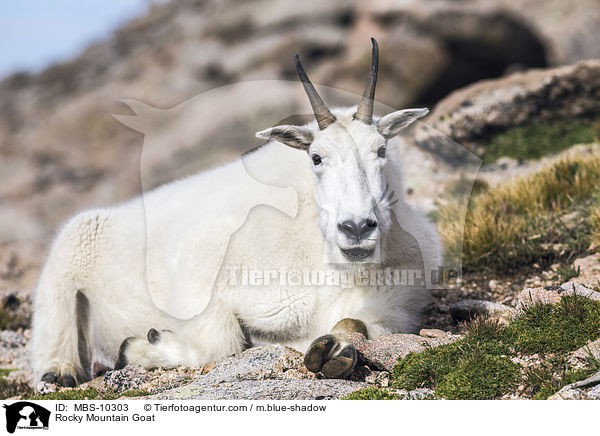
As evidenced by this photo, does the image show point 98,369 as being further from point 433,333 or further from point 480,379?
point 480,379

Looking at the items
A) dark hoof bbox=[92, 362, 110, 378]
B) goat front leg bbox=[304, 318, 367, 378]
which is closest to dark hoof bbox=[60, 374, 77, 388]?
dark hoof bbox=[92, 362, 110, 378]

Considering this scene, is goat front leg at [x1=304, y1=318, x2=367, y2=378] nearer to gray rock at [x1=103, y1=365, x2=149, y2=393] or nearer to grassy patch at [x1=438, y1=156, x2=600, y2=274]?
gray rock at [x1=103, y1=365, x2=149, y2=393]

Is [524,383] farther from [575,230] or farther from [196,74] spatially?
[196,74]

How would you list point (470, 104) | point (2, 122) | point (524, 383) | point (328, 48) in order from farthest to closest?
point (2, 122), point (328, 48), point (470, 104), point (524, 383)

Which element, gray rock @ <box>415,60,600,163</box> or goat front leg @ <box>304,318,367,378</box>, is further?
gray rock @ <box>415,60,600,163</box>

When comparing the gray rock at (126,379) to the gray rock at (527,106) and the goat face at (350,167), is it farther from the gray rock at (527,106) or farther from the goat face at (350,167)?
the gray rock at (527,106)

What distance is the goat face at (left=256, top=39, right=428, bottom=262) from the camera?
174 inches

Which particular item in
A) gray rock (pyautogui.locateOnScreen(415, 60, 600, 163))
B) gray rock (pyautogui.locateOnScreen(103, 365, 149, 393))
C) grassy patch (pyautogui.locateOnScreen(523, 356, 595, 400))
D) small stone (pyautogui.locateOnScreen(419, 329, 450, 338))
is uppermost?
gray rock (pyautogui.locateOnScreen(415, 60, 600, 163))

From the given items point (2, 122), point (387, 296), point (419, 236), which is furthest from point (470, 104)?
point (2, 122)

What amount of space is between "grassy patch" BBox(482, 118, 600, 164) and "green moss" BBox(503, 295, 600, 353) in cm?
591

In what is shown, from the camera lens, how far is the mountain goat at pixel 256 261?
15.6 ft

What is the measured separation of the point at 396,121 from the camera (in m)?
5.06

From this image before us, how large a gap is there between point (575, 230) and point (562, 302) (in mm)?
2199

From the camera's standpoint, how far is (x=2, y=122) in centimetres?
2338
